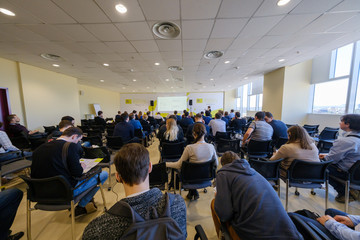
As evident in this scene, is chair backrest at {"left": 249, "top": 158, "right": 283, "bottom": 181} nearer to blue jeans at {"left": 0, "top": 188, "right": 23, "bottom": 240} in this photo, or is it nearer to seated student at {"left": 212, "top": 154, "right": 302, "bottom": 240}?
seated student at {"left": 212, "top": 154, "right": 302, "bottom": 240}

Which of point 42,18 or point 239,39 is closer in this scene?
point 42,18

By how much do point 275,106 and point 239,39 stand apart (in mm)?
4710

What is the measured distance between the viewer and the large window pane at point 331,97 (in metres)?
4.80

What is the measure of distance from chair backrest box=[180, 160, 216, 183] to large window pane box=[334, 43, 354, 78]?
7.02 meters

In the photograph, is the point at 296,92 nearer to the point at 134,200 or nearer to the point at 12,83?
the point at 134,200

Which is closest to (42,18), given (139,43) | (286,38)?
(139,43)

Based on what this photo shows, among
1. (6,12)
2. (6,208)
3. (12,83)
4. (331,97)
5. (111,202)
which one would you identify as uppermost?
(6,12)

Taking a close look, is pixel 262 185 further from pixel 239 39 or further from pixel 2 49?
pixel 2 49

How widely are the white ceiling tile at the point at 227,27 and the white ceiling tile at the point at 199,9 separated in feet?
0.97

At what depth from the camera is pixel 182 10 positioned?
7.13ft

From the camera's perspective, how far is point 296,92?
5805 mm

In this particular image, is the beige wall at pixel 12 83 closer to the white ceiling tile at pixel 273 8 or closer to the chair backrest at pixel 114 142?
the chair backrest at pixel 114 142

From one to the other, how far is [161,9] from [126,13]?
65 centimetres

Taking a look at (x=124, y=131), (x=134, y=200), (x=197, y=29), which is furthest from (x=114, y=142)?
(x=197, y=29)
